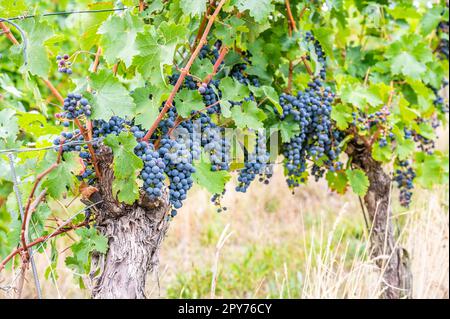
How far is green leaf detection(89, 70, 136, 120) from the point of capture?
1.73m

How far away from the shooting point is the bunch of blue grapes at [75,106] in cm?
169

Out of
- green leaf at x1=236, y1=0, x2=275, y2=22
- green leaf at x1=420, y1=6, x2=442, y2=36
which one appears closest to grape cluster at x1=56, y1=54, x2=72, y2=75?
green leaf at x1=236, y1=0, x2=275, y2=22

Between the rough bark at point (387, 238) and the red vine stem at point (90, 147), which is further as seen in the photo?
the rough bark at point (387, 238)

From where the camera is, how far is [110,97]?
174 centimetres

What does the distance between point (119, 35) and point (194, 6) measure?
11.6 inches

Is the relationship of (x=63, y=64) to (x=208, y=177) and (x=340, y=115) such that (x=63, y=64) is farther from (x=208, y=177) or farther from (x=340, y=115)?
(x=340, y=115)

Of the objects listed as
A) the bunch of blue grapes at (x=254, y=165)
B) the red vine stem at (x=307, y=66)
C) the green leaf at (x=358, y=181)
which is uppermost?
the red vine stem at (x=307, y=66)

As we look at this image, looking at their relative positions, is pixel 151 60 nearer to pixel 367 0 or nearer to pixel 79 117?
pixel 79 117

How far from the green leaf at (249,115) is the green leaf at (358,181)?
1017mm

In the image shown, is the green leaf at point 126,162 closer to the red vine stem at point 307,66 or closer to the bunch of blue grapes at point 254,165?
the bunch of blue grapes at point 254,165

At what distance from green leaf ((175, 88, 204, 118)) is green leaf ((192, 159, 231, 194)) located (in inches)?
7.6

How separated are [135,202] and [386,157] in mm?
1620

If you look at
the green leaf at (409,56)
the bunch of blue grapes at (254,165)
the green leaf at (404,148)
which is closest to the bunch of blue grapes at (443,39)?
the green leaf at (409,56)

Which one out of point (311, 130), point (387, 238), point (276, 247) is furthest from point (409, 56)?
point (276, 247)
